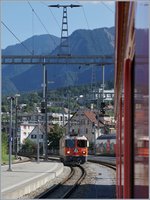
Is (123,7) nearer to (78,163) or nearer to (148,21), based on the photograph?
(148,21)

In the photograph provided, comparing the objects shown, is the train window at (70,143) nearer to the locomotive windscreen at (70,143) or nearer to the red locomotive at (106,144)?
the locomotive windscreen at (70,143)

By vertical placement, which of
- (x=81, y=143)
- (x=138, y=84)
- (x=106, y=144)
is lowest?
(x=106, y=144)

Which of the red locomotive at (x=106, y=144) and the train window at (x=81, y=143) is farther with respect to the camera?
the red locomotive at (x=106, y=144)

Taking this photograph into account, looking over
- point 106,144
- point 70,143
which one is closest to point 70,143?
point 70,143

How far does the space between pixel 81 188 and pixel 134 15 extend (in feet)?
61.4

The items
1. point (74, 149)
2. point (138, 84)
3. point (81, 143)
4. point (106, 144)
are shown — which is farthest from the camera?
point (106, 144)

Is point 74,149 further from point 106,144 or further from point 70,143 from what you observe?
point 106,144

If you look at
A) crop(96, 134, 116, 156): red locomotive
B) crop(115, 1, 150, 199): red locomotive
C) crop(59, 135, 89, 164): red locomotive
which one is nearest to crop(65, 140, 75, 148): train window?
crop(59, 135, 89, 164): red locomotive

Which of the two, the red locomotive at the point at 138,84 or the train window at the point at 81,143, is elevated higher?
the red locomotive at the point at 138,84

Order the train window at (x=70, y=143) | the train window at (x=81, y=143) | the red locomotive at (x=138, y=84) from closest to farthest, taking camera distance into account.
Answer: the red locomotive at (x=138, y=84), the train window at (x=70, y=143), the train window at (x=81, y=143)

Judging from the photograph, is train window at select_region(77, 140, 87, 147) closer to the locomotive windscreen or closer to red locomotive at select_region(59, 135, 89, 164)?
red locomotive at select_region(59, 135, 89, 164)

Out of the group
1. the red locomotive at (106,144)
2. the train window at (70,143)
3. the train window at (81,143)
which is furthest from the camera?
the red locomotive at (106,144)

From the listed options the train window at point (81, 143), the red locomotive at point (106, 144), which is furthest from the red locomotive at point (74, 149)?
the red locomotive at point (106, 144)

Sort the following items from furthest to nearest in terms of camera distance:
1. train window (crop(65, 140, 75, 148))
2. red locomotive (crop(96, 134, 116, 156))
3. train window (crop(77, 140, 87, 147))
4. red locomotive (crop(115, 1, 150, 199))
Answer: red locomotive (crop(96, 134, 116, 156)), train window (crop(77, 140, 87, 147)), train window (crop(65, 140, 75, 148)), red locomotive (crop(115, 1, 150, 199))
